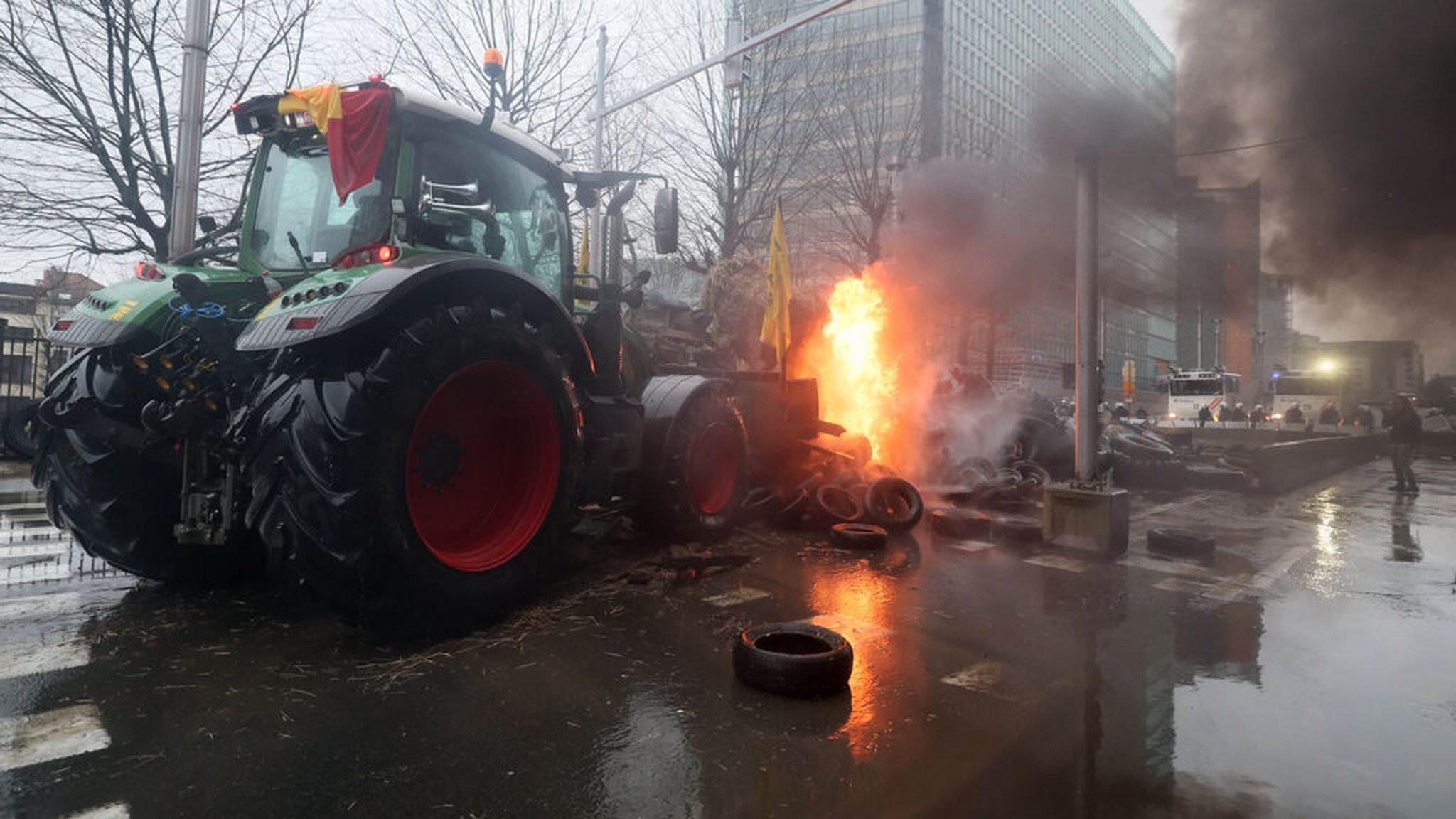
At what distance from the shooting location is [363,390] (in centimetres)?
315

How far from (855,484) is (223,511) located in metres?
6.18

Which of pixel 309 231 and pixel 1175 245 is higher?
pixel 1175 245

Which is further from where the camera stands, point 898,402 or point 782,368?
point 898,402

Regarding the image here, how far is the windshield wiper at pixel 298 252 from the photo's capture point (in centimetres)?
394

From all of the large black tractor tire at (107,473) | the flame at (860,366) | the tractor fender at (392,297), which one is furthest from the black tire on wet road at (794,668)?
the flame at (860,366)

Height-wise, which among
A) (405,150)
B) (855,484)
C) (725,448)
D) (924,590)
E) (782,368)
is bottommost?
(924,590)

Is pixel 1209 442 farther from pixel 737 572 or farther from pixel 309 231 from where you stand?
pixel 309 231

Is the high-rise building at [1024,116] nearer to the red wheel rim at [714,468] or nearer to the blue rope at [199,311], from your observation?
the red wheel rim at [714,468]

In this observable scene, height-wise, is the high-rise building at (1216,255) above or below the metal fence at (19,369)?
above

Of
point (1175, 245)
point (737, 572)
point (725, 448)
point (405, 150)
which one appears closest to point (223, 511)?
point (405, 150)

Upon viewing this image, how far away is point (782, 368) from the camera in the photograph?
8.34 meters

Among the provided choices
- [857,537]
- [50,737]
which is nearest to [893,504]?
[857,537]

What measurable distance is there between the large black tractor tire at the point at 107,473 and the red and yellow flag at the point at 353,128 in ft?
5.38

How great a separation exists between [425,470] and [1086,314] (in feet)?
19.5
